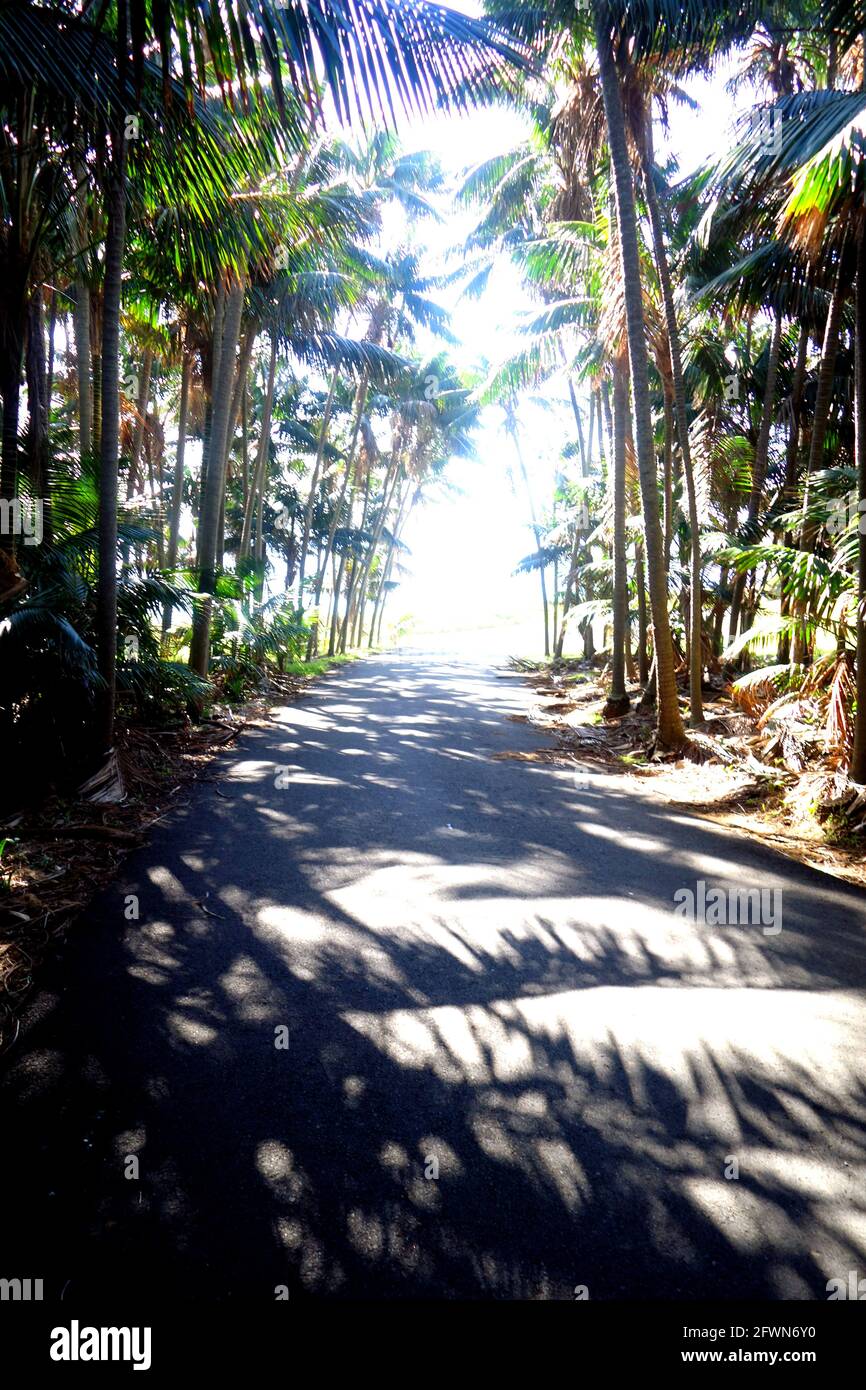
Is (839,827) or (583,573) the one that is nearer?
(839,827)

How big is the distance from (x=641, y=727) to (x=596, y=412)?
16.7 meters

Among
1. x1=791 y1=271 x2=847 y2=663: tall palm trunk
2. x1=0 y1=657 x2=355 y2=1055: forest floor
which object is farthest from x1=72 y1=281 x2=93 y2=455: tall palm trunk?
x1=791 y1=271 x2=847 y2=663: tall palm trunk

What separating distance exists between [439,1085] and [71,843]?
3284 mm

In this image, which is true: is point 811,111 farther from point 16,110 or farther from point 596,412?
point 596,412

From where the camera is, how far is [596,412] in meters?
22.9

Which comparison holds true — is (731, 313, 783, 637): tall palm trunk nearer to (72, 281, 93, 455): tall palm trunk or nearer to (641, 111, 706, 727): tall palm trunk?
(641, 111, 706, 727): tall palm trunk

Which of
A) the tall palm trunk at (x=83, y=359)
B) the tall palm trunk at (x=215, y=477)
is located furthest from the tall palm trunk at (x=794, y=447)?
the tall palm trunk at (x=83, y=359)

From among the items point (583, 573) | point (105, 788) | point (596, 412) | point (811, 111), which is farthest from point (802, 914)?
point (596, 412)

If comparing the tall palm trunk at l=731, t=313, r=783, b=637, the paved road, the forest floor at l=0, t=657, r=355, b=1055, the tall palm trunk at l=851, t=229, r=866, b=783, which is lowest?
the paved road

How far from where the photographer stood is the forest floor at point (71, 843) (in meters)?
3.34

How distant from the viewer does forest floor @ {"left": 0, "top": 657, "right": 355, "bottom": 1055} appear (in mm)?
3336

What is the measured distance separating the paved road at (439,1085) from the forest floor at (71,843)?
0.16 meters

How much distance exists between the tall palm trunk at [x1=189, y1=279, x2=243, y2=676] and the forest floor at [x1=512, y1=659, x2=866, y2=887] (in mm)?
5454

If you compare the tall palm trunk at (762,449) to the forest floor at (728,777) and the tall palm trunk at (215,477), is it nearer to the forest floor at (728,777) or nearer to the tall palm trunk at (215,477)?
the forest floor at (728,777)
